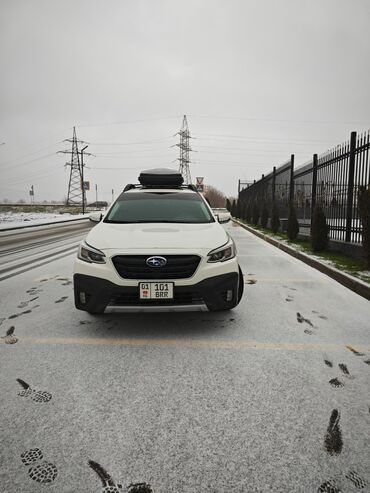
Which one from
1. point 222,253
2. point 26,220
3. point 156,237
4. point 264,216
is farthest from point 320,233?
point 26,220

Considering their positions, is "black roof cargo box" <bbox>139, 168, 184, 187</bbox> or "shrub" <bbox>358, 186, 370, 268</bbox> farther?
"black roof cargo box" <bbox>139, 168, 184, 187</bbox>

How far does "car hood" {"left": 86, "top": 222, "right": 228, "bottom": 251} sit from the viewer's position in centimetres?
330

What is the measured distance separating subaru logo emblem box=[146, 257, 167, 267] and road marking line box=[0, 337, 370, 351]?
721mm

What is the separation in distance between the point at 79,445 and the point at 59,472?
0.18 m

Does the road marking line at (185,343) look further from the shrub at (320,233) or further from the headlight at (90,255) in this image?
the shrub at (320,233)

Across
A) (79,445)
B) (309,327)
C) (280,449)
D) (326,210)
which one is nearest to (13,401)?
(79,445)

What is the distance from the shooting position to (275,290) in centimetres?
514

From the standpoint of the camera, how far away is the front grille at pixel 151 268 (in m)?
3.12

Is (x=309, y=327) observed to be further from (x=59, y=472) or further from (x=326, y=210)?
(x=326, y=210)

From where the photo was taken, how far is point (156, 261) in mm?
3127

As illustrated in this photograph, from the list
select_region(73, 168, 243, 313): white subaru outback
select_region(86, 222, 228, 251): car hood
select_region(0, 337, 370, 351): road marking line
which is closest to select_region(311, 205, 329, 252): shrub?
select_region(86, 222, 228, 251): car hood

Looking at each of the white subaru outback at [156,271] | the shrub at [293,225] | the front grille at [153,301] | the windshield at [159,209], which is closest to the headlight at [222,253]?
the white subaru outback at [156,271]

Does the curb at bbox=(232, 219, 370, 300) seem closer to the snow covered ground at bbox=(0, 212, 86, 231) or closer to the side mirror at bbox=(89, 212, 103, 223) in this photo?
the side mirror at bbox=(89, 212, 103, 223)

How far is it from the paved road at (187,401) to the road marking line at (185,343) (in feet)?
0.03
